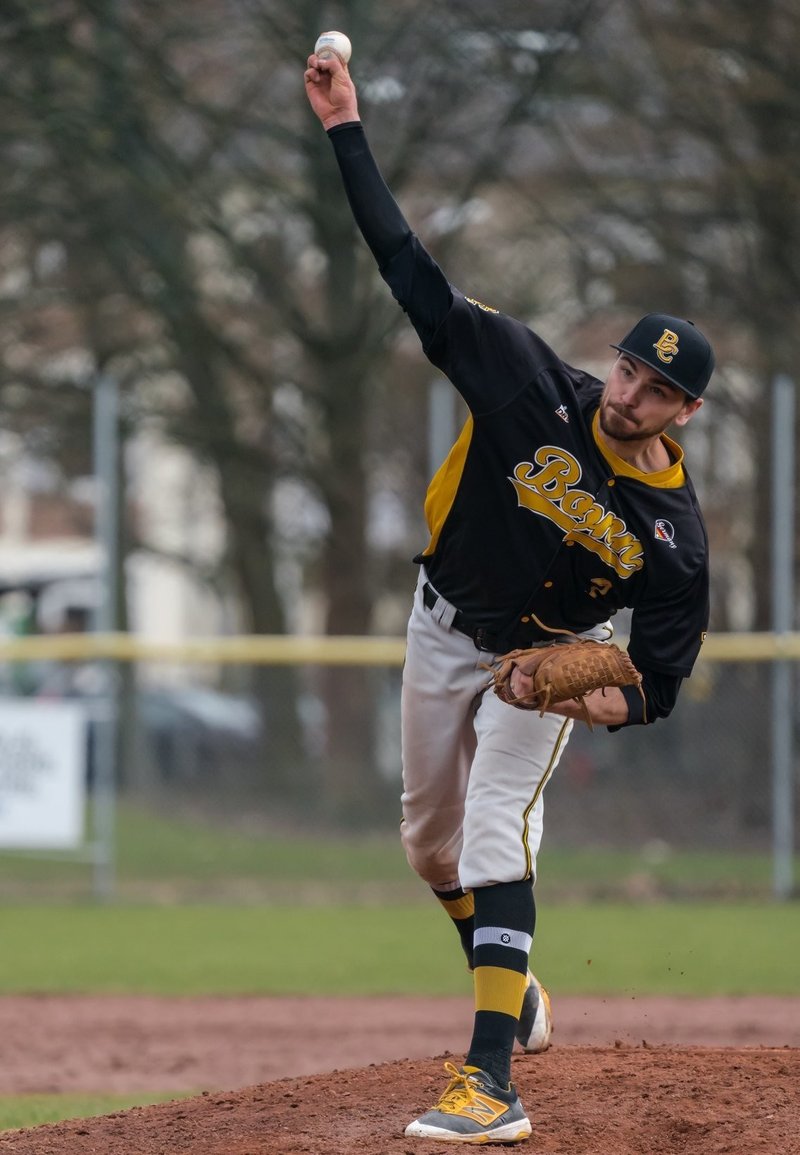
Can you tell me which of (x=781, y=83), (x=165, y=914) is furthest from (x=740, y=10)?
(x=165, y=914)

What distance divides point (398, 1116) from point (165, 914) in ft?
23.8

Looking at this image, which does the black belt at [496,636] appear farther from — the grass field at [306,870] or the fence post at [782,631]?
the grass field at [306,870]

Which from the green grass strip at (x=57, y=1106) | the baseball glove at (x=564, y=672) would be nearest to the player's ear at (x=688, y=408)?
the baseball glove at (x=564, y=672)

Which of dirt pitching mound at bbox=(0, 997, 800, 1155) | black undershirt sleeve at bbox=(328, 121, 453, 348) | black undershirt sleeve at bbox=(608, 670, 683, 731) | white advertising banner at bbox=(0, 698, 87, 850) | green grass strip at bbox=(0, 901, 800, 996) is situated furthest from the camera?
white advertising banner at bbox=(0, 698, 87, 850)

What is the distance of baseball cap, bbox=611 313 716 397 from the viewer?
426 centimetres

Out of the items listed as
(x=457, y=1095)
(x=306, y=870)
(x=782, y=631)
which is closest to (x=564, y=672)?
(x=457, y=1095)

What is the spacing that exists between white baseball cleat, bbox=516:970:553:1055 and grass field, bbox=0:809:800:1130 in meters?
1.56

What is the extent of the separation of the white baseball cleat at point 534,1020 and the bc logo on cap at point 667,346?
1.83 meters

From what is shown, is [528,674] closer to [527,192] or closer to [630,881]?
[630,881]

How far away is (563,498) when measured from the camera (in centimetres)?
436

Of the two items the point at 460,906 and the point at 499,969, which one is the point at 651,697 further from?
the point at 460,906

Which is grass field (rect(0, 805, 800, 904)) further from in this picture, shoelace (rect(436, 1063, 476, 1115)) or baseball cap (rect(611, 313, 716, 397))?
baseball cap (rect(611, 313, 716, 397))

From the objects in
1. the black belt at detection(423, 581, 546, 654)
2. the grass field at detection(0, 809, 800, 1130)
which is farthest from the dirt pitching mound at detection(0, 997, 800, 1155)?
the black belt at detection(423, 581, 546, 654)

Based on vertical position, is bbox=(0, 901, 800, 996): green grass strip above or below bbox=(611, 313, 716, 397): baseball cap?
below
